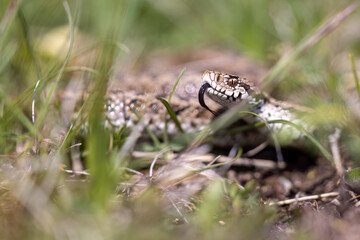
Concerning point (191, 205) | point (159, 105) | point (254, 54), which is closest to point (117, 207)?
point (191, 205)

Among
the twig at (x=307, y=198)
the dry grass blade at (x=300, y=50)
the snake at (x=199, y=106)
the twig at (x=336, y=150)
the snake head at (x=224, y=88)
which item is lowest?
the twig at (x=307, y=198)

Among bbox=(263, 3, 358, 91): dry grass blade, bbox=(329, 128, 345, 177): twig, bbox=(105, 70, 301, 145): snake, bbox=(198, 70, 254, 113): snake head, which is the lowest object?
bbox=(329, 128, 345, 177): twig

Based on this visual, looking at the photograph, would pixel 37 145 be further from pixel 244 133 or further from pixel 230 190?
pixel 244 133

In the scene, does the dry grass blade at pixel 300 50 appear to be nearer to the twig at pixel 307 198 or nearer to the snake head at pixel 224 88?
the snake head at pixel 224 88

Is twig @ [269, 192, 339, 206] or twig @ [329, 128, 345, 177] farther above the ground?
twig @ [329, 128, 345, 177]

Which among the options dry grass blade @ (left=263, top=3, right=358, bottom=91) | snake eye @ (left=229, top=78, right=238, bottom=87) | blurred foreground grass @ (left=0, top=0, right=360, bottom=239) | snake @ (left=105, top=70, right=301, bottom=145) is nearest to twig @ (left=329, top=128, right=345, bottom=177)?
blurred foreground grass @ (left=0, top=0, right=360, bottom=239)

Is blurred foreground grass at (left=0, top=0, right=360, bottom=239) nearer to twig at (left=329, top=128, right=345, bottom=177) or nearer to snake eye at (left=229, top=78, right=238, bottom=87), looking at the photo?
twig at (left=329, top=128, right=345, bottom=177)

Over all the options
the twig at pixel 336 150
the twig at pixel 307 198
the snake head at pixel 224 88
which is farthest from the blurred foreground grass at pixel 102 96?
the snake head at pixel 224 88
